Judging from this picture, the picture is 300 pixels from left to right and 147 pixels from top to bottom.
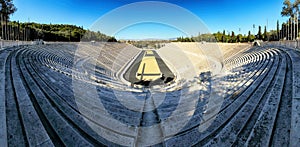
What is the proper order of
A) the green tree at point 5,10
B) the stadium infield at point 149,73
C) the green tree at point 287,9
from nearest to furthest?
the stadium infield at point 149,73 < the green tree at point 5,10 < the green tree at point 287,9

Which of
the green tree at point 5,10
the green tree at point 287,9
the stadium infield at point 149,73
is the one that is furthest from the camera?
the green tree at point 287,9

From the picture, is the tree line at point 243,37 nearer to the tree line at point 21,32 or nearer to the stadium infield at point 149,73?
the stadium infield at point 149,73

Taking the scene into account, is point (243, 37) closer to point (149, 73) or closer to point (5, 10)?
point (149, 73)

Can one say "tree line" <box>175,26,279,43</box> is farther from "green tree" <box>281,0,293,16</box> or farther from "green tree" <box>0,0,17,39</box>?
"green tree" <box>0,0,17,39</box>

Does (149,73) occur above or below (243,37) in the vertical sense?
below

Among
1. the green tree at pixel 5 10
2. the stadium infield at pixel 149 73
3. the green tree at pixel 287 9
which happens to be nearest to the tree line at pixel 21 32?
the green tree at pixel 5 10

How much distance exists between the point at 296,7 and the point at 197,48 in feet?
66.1

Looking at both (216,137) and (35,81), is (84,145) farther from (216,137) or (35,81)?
(35,81)

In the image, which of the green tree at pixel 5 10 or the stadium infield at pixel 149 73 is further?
the green tree at pixel 5 10

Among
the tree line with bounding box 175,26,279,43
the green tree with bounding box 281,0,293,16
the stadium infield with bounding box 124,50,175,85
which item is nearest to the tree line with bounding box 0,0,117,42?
the stadium infield with bounding box 124,50,175,85

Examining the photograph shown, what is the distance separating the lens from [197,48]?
43281 mm

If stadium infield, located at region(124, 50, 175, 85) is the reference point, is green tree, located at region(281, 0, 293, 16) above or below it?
above

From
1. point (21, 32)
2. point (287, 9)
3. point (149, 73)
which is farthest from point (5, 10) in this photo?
point (287, 9)

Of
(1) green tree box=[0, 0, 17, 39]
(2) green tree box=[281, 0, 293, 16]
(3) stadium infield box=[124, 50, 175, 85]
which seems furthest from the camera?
(2) green tree box=[281, 0, 293, 16]
